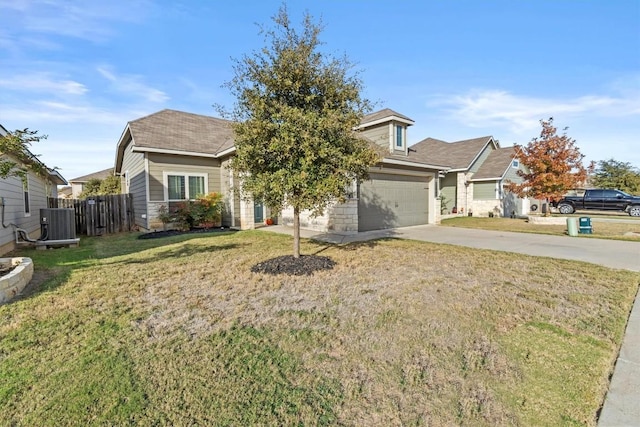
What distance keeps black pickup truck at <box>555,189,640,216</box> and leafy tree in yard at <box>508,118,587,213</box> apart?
6.64 metres

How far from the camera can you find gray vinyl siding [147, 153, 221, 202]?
1230 centimetres

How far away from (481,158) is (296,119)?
2142cm

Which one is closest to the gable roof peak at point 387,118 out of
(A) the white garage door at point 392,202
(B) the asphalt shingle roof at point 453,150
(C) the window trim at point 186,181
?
(A) the white garage door at point 392,202

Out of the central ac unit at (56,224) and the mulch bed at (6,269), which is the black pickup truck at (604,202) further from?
the central ac unit at (56,224)

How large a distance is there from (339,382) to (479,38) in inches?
Result: 495

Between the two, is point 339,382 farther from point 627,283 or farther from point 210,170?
point 210,170

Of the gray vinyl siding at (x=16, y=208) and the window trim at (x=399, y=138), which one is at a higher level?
the window trim at (x=399, y=138)

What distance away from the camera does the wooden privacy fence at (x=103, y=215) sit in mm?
12727

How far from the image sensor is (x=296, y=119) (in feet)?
17.4

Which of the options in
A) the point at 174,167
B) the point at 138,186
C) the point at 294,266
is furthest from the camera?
the point at 138,186

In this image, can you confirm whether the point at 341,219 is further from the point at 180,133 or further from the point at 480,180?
the point at 480,180

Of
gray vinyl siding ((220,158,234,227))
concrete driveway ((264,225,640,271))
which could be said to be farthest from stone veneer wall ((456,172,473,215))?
gray vinyl siding ((220,158,234,227))

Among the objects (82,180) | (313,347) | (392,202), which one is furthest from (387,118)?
(82,180)

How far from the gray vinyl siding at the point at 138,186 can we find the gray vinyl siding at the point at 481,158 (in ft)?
66.9
